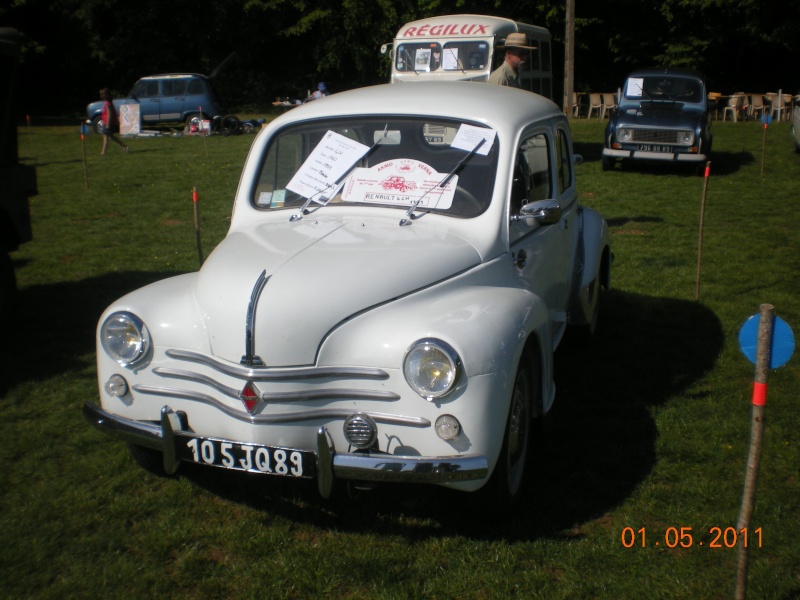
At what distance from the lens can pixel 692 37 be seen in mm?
35969

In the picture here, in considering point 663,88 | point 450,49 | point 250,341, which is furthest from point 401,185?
point 663,88

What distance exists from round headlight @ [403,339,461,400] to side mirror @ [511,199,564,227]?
1.33 metres

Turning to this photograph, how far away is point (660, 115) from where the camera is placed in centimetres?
1608

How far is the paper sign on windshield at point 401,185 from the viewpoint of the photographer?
4.60 m

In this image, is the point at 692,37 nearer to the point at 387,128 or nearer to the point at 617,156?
the point at 617,156

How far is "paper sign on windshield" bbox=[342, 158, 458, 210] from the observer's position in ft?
15.1

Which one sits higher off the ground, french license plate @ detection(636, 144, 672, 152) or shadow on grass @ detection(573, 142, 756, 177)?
french license plate @ detection(636, 144, 672, 152)

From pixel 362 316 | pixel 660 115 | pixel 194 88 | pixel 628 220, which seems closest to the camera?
pixel 362 316

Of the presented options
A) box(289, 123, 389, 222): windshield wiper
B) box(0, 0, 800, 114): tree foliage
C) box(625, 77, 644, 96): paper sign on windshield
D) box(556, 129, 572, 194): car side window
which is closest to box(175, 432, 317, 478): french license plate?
box(289, 123, 389, 222): windshield wiper

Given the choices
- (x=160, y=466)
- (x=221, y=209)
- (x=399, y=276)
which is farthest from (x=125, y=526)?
(x=221, y=209)

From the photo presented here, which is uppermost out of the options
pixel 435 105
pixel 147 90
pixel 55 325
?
pixel 147 90

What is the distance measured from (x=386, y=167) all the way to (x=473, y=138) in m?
0.50
